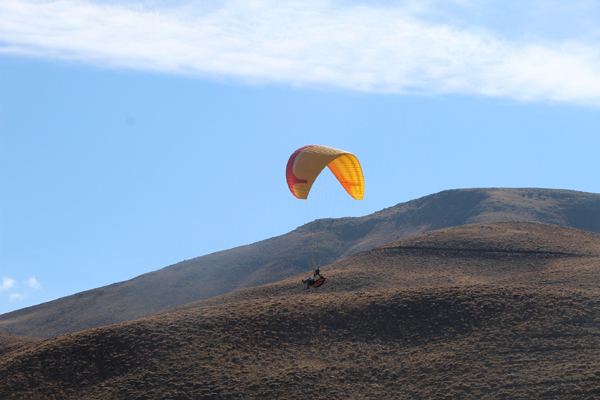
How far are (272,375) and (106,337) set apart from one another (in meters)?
9.20

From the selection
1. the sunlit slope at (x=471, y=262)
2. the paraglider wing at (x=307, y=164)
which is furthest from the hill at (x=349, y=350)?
the paraglider wing at (x=307, y=164)

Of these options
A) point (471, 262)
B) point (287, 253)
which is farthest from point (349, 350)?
point (287, 253)

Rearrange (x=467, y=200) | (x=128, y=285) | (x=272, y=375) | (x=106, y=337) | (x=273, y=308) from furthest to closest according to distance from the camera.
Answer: (x=467, y=200) < (x=128, y=285) < (x=273, y=308) < (x=106, y=337) < (x=272, y=375)

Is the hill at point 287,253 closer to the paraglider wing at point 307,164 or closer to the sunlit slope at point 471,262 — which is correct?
the sunlit slope at point 471,262

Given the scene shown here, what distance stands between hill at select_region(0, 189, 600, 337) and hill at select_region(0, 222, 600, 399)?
110ft

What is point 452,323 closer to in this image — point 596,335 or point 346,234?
point 596,335

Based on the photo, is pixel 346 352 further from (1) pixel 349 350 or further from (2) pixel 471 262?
(2) pixel 471 262

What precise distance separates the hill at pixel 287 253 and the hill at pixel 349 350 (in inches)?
1319

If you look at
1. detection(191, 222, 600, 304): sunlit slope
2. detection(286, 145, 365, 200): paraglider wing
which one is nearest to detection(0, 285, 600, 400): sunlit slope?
detection(191, 222, 600, 304): sunlit slope

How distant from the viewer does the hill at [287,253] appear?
63750 millimetres

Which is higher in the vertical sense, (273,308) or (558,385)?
(273,308)

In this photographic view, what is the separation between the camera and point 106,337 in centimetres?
2830

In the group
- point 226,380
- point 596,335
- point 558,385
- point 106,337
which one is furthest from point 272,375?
point 596,335

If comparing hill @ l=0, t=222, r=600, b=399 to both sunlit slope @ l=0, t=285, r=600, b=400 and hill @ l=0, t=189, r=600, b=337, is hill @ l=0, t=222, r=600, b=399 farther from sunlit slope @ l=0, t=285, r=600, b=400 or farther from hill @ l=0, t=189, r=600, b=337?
hill @ l=0, t=189, r=600, b=337
